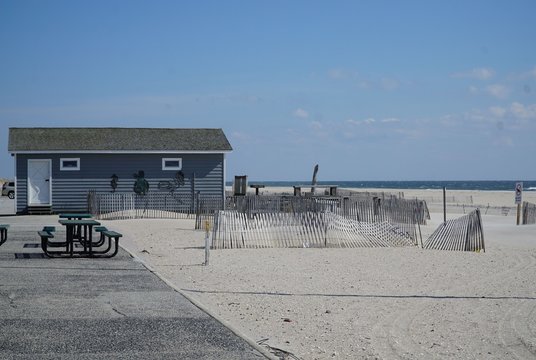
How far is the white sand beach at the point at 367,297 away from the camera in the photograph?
8.71 m

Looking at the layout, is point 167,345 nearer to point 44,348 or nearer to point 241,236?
point 44,348

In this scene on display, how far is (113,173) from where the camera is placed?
107ft

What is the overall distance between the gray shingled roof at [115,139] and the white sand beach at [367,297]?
12665 mm

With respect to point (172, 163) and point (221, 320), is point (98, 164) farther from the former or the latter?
point (221, 320)

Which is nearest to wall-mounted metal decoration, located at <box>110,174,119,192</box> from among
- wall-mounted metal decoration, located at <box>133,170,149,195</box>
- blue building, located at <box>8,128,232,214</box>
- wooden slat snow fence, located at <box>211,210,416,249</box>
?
blue building, located at <box>8,128,232,214</box>

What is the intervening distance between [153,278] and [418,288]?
4.49 m

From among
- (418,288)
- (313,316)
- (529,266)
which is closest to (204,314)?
Answer: (313,316)

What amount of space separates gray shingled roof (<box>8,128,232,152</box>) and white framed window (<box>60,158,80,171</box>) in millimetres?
485

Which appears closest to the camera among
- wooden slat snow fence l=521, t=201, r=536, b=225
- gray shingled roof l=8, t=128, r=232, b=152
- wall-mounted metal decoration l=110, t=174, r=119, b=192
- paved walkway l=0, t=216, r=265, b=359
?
paved walkway l=0, t=216, r=265, b=359

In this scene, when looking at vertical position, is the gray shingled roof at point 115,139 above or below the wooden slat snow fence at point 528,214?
above

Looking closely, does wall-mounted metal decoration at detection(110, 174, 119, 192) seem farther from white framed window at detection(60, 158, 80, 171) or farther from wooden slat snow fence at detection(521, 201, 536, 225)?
wooden slat snow fence at detection(521, 201, 536, 225)

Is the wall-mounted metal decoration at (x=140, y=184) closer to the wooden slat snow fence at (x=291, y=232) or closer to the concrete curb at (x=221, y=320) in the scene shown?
the wooden slat snow fence at (x=291, y=232)

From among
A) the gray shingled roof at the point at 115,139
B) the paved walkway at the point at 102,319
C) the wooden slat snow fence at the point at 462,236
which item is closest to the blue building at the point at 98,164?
the gray shingled roof at the point at 115,139

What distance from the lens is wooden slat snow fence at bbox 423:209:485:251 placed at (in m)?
20.3
